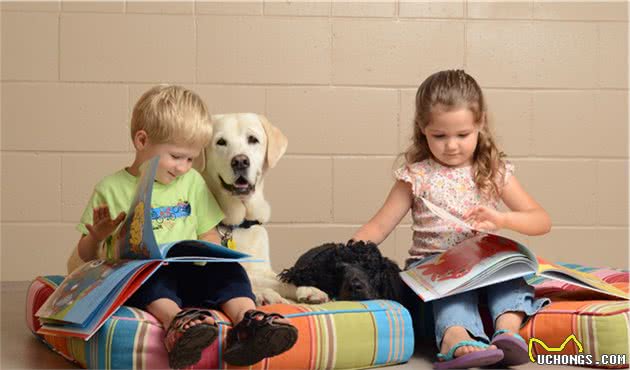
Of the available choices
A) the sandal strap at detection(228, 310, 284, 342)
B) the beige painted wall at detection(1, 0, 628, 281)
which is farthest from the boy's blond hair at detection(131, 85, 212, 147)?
the beige painted wall at detection(1, 0, 628, 281)

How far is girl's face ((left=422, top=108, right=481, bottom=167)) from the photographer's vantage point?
246 centimetres

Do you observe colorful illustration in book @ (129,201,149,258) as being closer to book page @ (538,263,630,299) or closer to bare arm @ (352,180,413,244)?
bare arm @ (352,180,413,244)

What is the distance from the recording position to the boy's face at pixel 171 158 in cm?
229

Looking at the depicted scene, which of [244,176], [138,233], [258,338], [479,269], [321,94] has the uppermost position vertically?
[321,94]

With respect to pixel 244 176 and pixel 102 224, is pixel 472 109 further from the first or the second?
pixel 102 224

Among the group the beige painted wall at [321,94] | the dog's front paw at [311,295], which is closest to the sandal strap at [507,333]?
the dog's front paw at [311,295]

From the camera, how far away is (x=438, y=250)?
2.50 metres

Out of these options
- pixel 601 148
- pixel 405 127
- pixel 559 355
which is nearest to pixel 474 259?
pixel 559 355

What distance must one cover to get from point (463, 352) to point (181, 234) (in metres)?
0.82

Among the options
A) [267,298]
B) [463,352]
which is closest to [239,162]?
[267,298]

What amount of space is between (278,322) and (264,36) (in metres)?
2.17

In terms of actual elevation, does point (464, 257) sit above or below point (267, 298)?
above

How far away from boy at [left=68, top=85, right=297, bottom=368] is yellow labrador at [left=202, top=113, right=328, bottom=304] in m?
0.08

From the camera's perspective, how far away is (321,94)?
3787 millimetres
